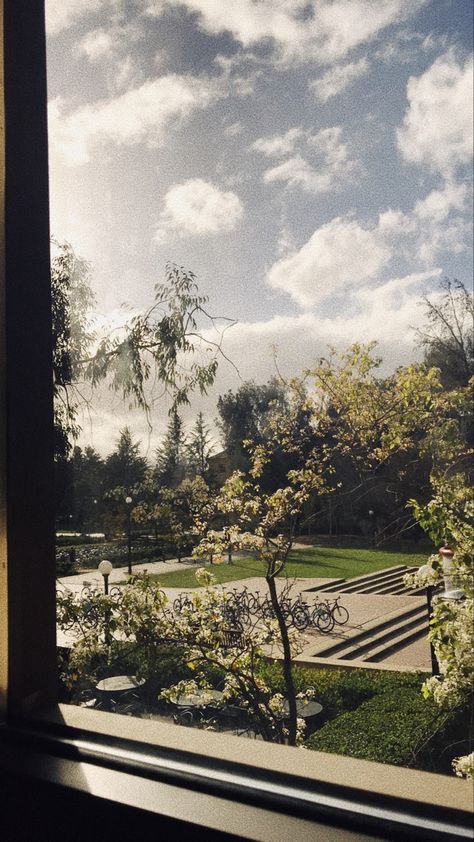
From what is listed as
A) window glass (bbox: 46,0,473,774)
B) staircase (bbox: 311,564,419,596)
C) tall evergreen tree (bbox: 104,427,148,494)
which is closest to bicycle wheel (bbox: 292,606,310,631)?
window glass (bbox: 46,0,473,774)

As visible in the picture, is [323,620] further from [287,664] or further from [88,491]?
[88,491]

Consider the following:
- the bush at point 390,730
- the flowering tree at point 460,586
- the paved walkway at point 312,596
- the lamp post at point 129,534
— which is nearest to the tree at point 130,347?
the lamp post at point 129,534

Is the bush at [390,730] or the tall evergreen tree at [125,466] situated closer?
the bush at [390,730]

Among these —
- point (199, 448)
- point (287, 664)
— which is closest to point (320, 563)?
point (287, 664)

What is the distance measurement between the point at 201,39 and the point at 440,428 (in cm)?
98

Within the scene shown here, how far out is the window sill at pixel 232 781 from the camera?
1.93 ft

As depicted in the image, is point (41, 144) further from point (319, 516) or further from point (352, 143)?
point (319, 516)

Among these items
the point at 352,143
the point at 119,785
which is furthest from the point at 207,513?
the point at 352,143

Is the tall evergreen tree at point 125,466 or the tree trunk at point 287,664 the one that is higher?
the tall evergreen tree at point 125,466

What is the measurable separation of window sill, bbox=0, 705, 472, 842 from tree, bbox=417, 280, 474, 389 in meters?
0.53

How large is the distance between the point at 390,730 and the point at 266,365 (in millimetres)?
682

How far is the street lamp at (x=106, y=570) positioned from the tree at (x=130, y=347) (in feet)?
0.93

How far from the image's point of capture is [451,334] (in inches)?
36.0

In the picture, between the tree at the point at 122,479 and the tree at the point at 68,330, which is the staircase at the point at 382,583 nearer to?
the tree at the point at 122,479
